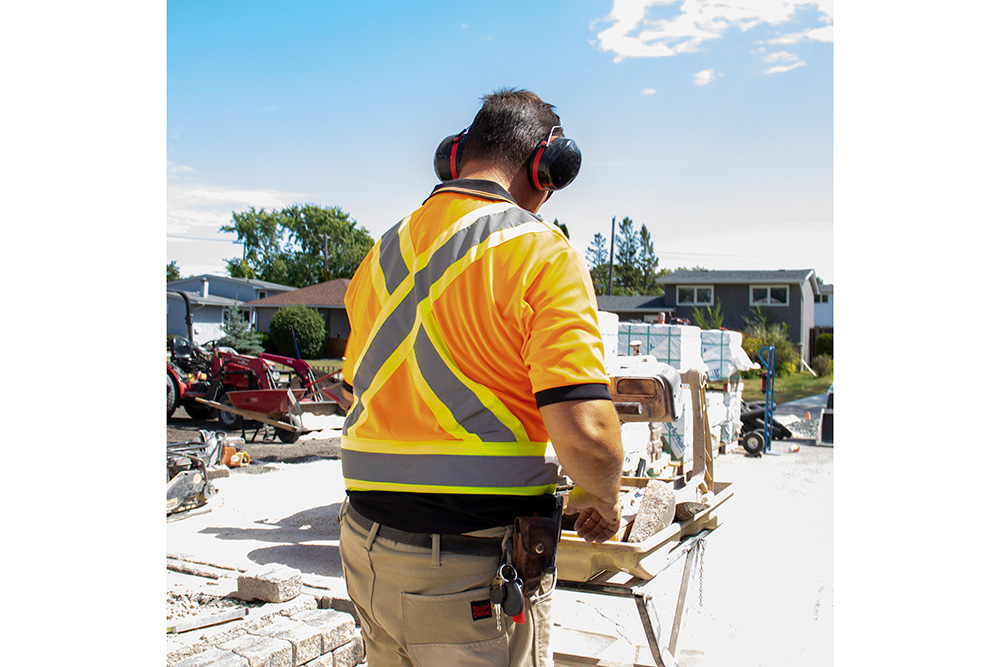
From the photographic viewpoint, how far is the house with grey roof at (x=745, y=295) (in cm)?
3784

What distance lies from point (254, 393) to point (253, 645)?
819cm

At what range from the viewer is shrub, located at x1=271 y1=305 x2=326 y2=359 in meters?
36.9

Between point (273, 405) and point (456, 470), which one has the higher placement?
point (456, 470)

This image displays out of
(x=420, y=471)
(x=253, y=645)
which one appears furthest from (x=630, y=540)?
(x=253, y=645)

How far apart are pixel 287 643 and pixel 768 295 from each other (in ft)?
125

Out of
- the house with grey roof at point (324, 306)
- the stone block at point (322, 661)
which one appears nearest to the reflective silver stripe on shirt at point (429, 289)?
the stone block at point (322, 661)

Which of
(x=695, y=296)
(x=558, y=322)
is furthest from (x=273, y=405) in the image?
(x=695, y=296)

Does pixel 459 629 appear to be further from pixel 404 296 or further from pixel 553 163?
pixel 553 163

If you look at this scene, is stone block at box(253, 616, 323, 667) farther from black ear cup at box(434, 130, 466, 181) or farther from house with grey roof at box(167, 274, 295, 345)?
house with grey roof at box(167, 274, 295, 345)

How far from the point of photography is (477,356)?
6.13 feet

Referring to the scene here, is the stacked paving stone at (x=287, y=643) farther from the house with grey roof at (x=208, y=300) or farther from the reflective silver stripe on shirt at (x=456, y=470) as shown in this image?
the house with grey roof at (x=208, y=300)

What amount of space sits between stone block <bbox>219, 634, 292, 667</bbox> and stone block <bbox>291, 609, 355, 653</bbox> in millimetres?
270

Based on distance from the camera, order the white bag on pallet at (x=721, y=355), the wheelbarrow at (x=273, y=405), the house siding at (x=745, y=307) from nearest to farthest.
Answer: the wheelbarrow at (x=273, y=405)
the white bag on pallet at (x=721, y=355)
the house siding at (x=745, y=307)

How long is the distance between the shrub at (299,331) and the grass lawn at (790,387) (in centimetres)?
2060
